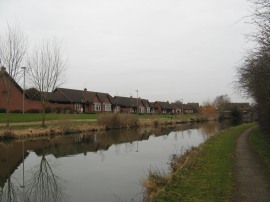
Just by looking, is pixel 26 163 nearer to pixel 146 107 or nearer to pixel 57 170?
pixel 57 170

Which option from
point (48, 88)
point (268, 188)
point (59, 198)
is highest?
point (48, 88)

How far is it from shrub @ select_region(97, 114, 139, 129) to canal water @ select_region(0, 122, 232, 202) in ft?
55.2

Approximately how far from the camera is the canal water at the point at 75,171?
12078 millimetres

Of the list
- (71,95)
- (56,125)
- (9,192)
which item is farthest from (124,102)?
(9,192)

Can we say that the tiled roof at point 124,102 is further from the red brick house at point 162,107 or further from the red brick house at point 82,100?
the red brick house at point 162,107

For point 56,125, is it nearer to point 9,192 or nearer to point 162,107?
point 9,192

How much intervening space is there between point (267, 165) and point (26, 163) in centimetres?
1248

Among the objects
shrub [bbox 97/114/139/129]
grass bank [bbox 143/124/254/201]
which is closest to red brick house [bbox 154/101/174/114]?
shrub [bbox 97/114/139/129]

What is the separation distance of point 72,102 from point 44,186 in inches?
2030

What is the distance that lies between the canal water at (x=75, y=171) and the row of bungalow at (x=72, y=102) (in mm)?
12037

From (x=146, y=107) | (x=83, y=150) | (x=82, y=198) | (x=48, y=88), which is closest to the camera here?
(x=82, y=198)

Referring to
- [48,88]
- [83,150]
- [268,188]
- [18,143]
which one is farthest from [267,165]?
[48,88]

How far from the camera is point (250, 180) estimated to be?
10.8 m

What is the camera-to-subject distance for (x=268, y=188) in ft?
31.8
